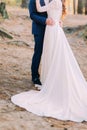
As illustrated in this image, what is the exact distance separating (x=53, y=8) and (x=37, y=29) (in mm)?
591

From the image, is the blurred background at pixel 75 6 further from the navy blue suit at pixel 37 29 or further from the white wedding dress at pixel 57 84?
the white wedding dress at pixel 57 84

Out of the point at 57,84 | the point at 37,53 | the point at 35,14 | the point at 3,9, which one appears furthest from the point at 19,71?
the point at 3,9

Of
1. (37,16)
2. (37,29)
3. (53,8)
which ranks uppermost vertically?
(53,8)

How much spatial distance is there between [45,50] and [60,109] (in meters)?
1.27

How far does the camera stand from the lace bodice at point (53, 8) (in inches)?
285

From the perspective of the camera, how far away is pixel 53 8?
7.29m

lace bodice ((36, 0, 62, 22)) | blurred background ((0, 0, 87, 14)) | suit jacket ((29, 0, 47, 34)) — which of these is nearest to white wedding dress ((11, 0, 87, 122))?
lace bodice ((36, 0, 62, 22))

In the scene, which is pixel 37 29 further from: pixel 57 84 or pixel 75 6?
pixel 75 6

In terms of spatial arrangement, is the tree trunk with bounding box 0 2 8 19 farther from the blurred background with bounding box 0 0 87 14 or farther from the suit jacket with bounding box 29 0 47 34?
the suit jacket with bounding box 29 0 47 34

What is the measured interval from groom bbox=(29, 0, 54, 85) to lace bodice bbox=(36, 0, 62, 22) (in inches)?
3.3

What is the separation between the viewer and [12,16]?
18500 millimetres

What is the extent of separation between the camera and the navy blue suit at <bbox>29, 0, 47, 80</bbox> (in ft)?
24.5

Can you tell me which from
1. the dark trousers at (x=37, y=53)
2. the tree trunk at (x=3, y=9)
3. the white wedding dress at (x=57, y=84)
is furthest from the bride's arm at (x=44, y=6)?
the tree trunk at (x=3, y=9)

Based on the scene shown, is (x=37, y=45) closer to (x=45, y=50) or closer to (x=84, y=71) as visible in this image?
(x=45, y=50)
